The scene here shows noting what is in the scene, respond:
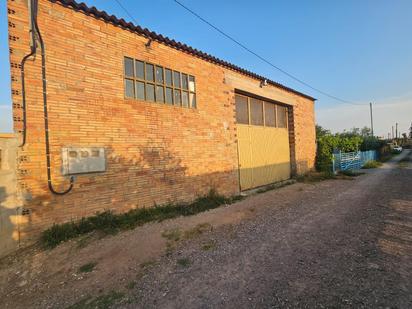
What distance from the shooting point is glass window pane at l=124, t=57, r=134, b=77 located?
617 cm

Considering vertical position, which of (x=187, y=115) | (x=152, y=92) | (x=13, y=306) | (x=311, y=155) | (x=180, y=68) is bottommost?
(x=13, y=306)

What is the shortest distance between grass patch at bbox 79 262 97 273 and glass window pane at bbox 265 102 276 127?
972cm

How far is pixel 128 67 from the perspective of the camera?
20.4ft

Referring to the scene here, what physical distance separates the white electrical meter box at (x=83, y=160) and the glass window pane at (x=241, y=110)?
594 cm

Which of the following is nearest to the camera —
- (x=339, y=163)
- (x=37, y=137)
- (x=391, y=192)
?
(x=37, y=137)

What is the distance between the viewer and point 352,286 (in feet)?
9.45

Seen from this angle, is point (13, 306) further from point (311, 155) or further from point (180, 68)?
point (311, 155)

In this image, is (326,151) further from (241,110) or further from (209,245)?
→ (209,245)

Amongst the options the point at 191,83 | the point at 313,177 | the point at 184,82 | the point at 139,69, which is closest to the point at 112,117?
the point at 139,69

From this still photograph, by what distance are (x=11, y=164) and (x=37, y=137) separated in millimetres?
657

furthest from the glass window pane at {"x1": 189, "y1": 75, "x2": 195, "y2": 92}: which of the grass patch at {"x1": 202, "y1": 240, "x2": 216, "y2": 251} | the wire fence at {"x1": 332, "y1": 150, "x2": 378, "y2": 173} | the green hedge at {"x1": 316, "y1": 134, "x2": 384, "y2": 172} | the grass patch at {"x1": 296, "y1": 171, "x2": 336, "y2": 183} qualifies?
the wire fence at {"x1": 332, "y1": 150, "x2": 378, "y2": 173}

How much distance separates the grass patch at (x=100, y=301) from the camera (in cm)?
281

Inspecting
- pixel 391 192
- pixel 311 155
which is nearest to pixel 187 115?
pixel 391 192

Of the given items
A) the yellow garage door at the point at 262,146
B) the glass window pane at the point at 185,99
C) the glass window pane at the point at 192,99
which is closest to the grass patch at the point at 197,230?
the glass window pane at the point at 185,99
